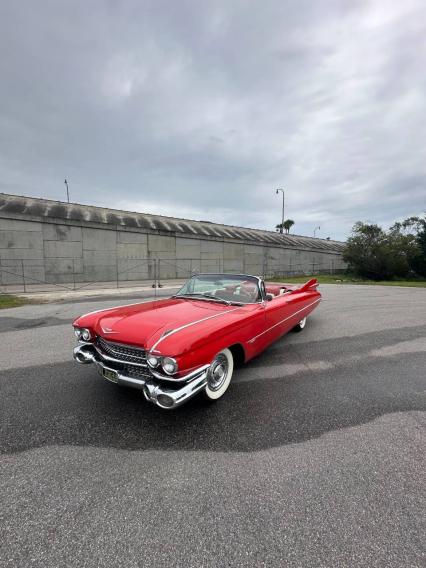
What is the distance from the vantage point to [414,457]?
210 centimetres

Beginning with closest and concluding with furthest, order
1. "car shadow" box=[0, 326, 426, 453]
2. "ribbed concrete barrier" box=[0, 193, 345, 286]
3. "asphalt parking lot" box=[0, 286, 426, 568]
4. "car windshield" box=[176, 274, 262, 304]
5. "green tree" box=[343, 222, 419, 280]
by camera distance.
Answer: "asphalt parking lot" box=[0, 286, 426, 568] → "car shadow" box=[0, 326, 426, 453] → "car windshield" box=[176, 274, 262, 304] → "ribbed concrete barrier" box=[0, 193, 345, 286] → "green tree" box=[343, 222, 419, 280]

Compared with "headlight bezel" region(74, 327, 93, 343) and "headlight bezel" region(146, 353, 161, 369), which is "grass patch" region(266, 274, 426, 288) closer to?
"headlight bezel" region(146, 353, 161, 369)

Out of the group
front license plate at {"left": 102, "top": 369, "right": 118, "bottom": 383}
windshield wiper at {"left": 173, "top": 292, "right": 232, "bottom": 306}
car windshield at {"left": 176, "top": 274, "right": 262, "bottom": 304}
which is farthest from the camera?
car windshield at {"left": 176, "top": 274, "right": 262, "bottom": 304}

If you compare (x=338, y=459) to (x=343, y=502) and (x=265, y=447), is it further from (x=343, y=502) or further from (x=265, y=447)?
(x=265, y=447)

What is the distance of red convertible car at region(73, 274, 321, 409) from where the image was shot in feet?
7.45

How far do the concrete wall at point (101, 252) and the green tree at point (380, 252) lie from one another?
35.0ft

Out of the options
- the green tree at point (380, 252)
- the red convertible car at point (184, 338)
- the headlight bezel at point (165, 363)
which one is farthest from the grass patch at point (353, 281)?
the headlight bezel at point (165, 363)

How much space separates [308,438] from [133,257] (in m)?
21.3

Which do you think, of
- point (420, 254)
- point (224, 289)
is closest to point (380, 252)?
point (420, 254)

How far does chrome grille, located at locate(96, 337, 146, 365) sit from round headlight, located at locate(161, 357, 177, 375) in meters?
0.32

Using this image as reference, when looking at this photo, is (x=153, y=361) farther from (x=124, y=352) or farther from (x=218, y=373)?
(x=218, y=373)

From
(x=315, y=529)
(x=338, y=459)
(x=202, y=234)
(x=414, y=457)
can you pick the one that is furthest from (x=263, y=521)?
(x=202, y=234)

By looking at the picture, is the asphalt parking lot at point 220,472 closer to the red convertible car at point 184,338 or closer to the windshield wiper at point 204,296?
the red convertible car at point 184,338

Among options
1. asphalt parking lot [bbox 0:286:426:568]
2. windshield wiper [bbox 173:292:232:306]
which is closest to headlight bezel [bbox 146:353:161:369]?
asphalt parking lot [bbox 0:286:426:568]
